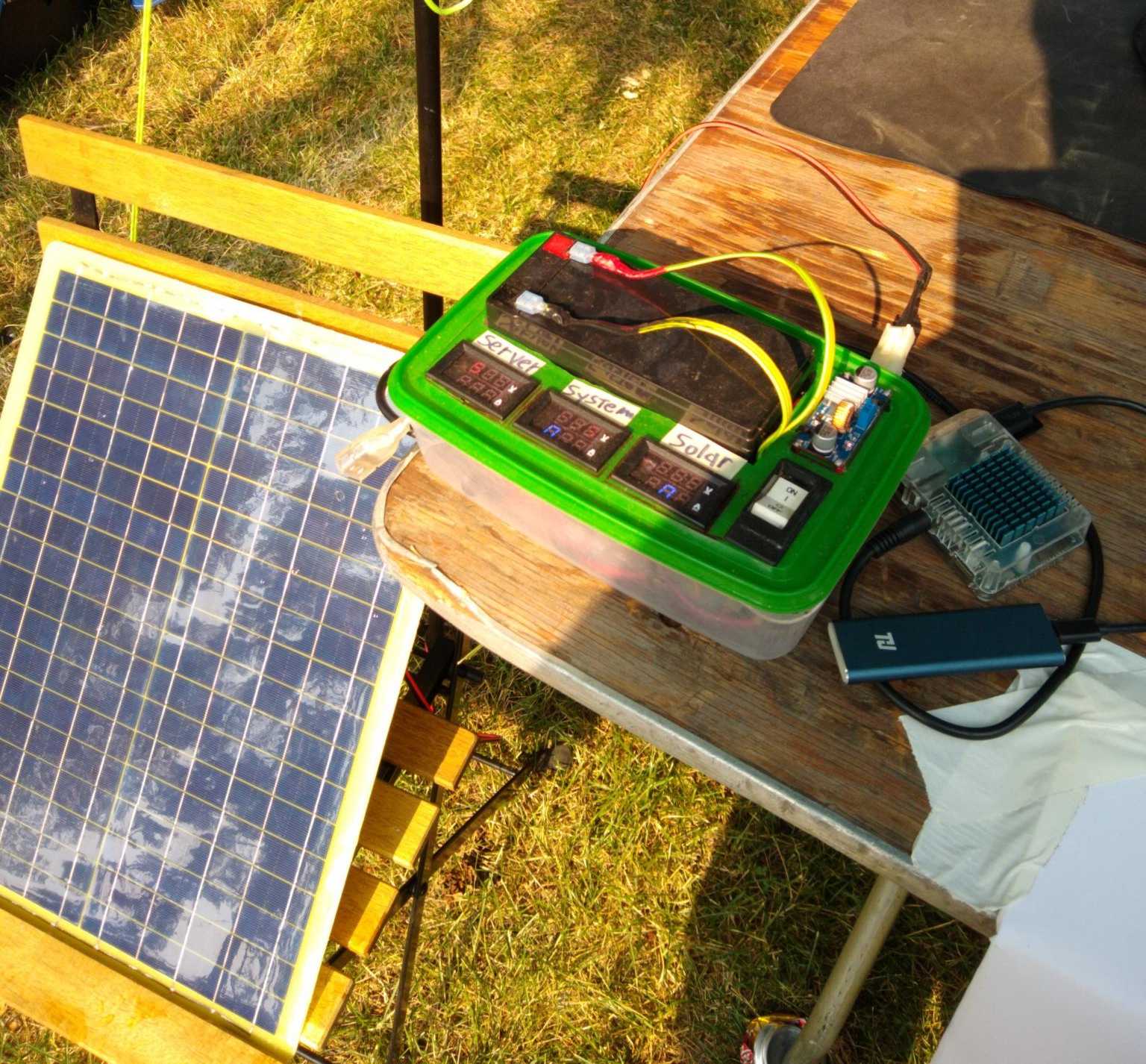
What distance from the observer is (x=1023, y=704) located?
892 millimetres

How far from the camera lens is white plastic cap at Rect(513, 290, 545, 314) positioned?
92 cm

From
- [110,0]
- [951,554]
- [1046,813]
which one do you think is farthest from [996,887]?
[110,0]

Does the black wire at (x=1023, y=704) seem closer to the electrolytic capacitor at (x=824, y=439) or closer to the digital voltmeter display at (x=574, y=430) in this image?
the electrolytic capacitor at (x=824, y=439)

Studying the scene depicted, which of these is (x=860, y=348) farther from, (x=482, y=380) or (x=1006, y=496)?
(x=482, y=380)

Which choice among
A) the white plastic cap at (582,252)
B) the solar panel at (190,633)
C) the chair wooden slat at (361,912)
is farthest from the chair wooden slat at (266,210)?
the chair wooden slat at (361,912)

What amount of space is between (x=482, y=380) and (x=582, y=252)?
0.62 feet

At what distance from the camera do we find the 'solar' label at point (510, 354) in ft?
2.97

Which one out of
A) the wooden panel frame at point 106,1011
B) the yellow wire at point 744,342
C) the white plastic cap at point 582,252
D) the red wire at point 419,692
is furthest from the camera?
the red wire at point 419,692

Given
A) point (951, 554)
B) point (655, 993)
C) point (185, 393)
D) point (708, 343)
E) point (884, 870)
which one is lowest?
point (655, 993)

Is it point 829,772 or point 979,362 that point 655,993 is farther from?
point 979,362

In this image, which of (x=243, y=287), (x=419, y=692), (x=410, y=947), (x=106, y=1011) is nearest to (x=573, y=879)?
(x=410, y=947)

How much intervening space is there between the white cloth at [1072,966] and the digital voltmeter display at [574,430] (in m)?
0.50

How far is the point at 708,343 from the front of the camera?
90 centimetres

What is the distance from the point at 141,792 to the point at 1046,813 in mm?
1146
